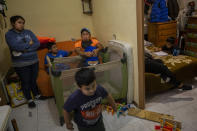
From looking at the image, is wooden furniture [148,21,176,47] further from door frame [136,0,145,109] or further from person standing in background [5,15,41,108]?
person standing in background [5,15,41,108]

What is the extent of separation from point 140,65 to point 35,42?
1.50m

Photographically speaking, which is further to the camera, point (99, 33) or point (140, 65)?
point (99, 33)

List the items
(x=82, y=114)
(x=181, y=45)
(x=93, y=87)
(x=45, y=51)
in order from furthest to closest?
(x=181, y=45) → (x=45, y=51) → (x=82, y=114) → (x=93, y=87)

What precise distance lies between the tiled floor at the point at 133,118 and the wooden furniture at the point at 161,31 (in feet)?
5.89

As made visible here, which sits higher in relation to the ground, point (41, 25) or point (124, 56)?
point (41, 25)

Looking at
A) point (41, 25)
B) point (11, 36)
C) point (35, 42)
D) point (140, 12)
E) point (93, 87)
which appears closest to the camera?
point (93, 87)

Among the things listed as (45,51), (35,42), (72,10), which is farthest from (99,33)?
(35,42)

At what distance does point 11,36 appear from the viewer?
213 centimetres

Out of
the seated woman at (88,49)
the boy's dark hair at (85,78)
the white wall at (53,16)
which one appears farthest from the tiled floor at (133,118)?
the white wall at (53,16)

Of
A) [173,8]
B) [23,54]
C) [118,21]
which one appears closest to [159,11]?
[173,8]

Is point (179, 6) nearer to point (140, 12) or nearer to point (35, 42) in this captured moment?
point (140, 12)

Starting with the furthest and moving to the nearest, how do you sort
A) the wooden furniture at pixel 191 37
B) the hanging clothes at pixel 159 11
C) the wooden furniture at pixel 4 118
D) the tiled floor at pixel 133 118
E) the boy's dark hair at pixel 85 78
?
the hanging clothes at pixel 159 11
the wooden furniture at pixel 191 37
the tiled floor at pixel 133 118
the wooden furniture at pixel 4 118
the boy's dark hair at pixel 85 78

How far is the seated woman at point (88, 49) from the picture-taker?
228cm

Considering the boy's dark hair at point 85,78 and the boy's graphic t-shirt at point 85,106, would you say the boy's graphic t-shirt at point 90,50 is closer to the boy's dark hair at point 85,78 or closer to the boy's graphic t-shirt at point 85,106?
the boy's graphic t-shirt at point 85,106
